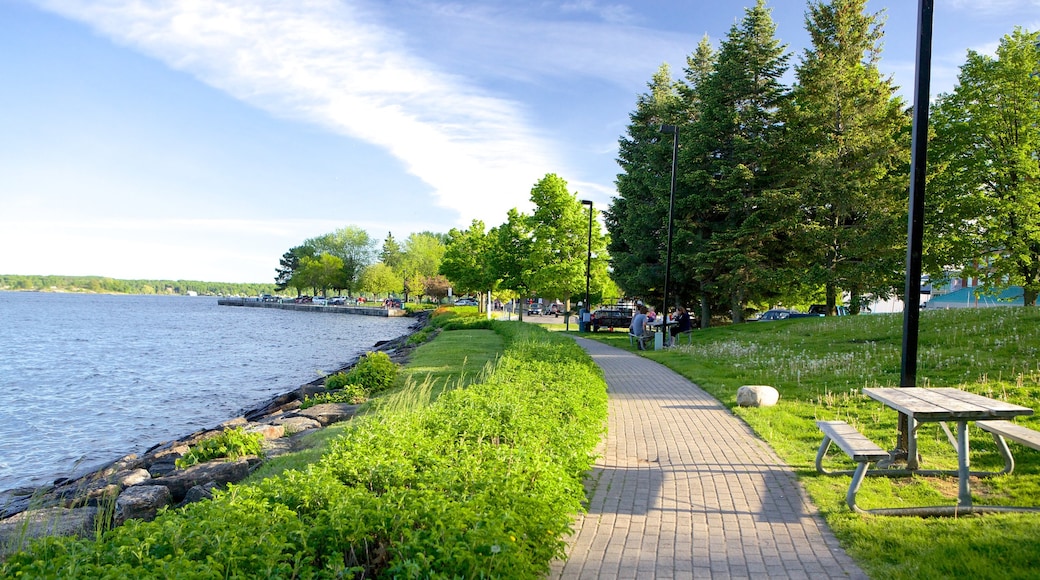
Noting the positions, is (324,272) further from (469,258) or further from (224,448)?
(224,448)

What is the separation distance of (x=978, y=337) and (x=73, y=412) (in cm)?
2122

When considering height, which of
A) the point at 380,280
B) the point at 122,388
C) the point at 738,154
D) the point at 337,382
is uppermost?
the point at 738,154

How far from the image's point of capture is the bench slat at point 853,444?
530 centimetres

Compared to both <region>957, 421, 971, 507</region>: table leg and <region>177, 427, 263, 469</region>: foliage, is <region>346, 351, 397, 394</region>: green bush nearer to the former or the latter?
<region>177, 427, 263, 469</region>: foliage

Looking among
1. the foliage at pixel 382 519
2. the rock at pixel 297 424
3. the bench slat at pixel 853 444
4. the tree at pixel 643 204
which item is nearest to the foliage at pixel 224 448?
the rock at pixel 297 424

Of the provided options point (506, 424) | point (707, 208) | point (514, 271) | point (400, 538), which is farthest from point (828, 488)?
point (514, 271)

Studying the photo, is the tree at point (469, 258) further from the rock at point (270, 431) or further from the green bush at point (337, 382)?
the rock at point (270, 431)

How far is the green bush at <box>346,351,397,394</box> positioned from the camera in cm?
1465

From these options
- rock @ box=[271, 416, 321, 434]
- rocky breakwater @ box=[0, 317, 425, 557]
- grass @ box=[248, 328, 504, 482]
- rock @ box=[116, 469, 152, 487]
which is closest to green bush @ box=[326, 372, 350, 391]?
grass @ box=[248, 328, 504, 482]

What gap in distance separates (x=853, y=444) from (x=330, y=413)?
864 cm

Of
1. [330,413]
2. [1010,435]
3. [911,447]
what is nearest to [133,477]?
[330,413]

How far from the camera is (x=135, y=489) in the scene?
295 inches

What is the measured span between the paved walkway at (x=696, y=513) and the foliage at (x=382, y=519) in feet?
1.53

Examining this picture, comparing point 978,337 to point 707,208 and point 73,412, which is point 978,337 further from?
point 73,412
